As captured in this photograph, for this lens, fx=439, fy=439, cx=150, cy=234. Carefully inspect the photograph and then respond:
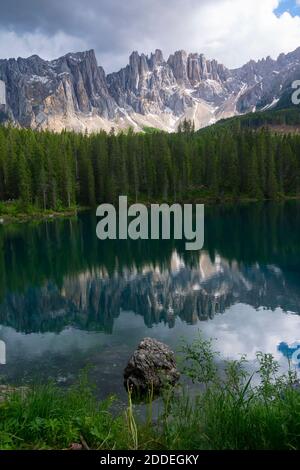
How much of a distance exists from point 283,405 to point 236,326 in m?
16.6

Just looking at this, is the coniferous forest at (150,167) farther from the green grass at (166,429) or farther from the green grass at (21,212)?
the green grass at (166,429)

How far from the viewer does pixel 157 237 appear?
6588 cm

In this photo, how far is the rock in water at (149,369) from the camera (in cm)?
1556

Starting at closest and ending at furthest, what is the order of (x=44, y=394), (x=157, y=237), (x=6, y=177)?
(x=44, y=394) → (x=157, y=237) → (x=6, y=177)

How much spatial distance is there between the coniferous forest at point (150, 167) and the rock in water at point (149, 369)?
8456 centimetres

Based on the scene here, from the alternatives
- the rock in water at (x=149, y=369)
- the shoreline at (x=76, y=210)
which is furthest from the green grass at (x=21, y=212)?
the rock in water at (x=149, y=369)

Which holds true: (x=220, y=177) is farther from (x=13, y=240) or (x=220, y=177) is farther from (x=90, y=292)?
(x=90, y=292)

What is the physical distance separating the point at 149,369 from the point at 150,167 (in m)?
103

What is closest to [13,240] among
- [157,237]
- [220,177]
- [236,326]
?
[157,237]

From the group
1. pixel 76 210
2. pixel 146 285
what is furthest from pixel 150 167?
pixel 146 285

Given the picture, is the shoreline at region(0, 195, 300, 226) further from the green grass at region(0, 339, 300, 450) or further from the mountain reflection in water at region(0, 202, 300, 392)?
the green grass at region(0, 339, 300, 450)

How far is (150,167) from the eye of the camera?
116m

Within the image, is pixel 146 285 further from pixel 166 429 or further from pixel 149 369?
pixel 166 429
